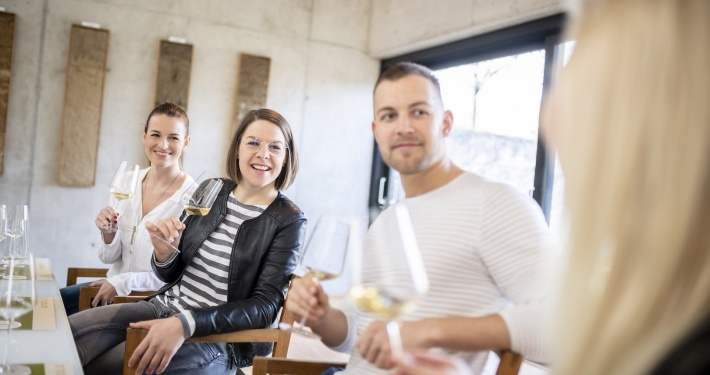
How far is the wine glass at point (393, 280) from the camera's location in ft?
3.14

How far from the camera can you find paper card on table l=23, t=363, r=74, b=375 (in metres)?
1.34

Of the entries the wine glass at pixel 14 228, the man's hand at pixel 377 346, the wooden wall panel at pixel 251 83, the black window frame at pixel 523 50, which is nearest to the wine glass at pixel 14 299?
the man's hand at pixel 377 346

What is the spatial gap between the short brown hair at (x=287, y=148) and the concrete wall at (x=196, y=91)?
316cm

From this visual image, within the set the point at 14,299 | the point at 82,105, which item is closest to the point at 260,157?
the point at 14,299

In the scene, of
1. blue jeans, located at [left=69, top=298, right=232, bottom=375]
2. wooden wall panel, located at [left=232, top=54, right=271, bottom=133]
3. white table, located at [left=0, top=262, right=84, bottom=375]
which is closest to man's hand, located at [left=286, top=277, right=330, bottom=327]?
white table, located at [left=0, top=262, right=84, bottom=375]

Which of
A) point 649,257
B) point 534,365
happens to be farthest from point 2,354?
point 534,365

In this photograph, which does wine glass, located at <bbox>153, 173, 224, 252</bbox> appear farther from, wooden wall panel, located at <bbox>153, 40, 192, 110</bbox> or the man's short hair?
wooden wall panel, located at <bbox>153, 40, 192, 110</bbox>

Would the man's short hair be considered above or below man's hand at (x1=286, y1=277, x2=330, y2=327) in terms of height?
above

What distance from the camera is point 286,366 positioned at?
175 centimetres

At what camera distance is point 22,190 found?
519cm

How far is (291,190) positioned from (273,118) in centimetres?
375

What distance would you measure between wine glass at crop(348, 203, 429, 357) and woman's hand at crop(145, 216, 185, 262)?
1.32 m

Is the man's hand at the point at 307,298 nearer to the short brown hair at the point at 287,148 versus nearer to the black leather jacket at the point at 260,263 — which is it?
the black leather jacket at the point at 260,263

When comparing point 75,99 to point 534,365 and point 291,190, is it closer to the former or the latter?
point 291,190
